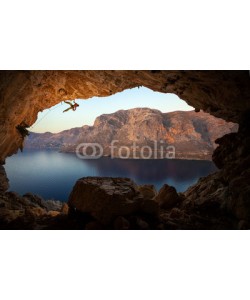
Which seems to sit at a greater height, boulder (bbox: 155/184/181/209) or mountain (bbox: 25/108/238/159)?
mountain (bbox: 25/108/238/159)

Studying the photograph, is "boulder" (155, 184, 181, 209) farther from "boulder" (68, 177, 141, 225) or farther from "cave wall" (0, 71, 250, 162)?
"cave wall" (0, 71, 250, 162)

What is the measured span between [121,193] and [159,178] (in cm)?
3382

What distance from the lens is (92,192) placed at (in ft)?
16.8

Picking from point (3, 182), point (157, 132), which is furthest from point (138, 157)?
point (3, 182)

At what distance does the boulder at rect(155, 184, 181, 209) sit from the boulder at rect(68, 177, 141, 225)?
213cm

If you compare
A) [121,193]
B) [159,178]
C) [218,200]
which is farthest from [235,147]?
[159,178]

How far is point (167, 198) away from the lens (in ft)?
24.2

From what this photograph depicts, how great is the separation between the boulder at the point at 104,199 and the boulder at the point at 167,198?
6.99ft

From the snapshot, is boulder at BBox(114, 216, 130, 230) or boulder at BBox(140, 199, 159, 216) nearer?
boulder at BBox(114, 216, 130, 230)

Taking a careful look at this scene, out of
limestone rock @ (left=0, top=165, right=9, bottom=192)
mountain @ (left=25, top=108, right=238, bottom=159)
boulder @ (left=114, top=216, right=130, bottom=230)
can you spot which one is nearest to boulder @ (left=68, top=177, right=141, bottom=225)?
boulder @ (left=114, top=216, right=130, bottom=230)

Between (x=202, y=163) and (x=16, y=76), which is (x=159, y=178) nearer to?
(x=202, y=163)

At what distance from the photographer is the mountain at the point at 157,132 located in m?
51.7

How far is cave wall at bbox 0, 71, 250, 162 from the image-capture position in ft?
19.5

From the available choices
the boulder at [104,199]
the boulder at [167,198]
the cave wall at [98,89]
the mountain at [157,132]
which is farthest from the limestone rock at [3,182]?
the mountain at [157,132]
